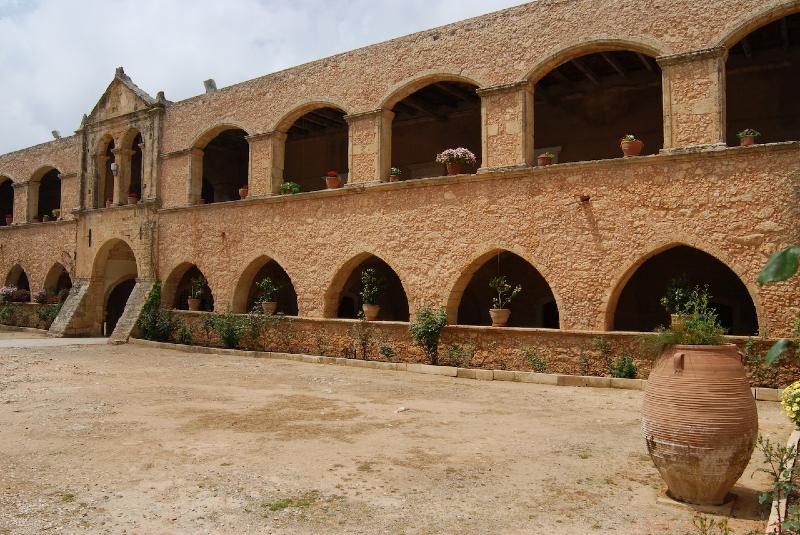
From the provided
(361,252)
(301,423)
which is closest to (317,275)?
(361,252)

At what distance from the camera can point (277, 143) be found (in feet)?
49.4

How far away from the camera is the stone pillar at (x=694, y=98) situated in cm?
951

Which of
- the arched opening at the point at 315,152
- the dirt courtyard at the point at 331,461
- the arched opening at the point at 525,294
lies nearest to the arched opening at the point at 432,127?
the arched opening at the point at 315,152

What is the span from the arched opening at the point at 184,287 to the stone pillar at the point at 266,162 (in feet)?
10.8

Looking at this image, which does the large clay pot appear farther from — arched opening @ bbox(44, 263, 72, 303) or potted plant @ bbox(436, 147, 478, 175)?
arched opening @ bbox(44, 263, 72, 303)

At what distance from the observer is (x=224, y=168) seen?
2114cm

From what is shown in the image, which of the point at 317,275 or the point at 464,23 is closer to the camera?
the point at 464,23

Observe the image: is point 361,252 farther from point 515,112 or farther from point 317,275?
point 515,112

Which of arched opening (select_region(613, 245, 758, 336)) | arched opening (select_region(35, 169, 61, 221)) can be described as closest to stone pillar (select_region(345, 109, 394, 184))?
arched opening (select_region(613, 245, 758, 336))

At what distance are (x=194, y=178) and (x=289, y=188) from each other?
3.89 meters

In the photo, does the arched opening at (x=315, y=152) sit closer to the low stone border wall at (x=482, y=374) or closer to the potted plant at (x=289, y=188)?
the potted plant at (x=289, y=188)

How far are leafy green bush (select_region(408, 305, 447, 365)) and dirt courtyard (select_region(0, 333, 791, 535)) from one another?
2.06 metres

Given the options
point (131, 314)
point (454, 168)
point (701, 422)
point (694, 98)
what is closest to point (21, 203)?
point (131, 314)

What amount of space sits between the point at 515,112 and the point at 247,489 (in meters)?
8.86
